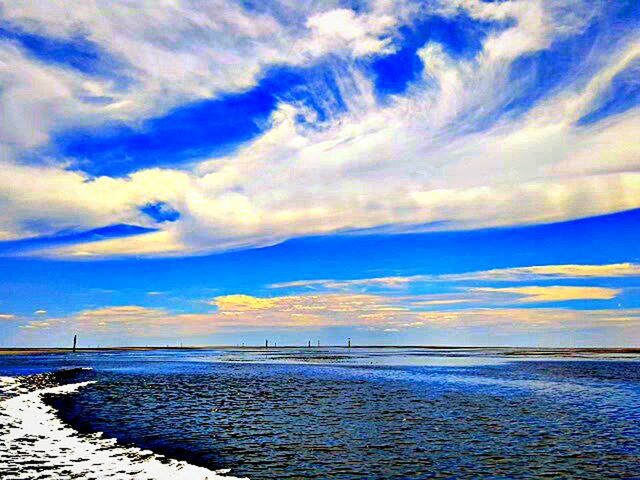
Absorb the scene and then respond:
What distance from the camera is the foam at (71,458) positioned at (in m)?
20.8

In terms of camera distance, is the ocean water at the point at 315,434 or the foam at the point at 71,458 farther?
the ocean water at the point at 315,434

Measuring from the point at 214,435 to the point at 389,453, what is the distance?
979 cm

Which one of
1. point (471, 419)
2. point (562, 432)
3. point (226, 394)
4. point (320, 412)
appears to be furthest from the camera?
point (226, 394)

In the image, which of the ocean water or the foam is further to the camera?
the ocean water

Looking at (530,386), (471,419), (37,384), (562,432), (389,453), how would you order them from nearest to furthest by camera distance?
(389,453) → (562,432) → (471,419) → (37,384) → (530,386)

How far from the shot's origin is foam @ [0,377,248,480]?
20.8 m

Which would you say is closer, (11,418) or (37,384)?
(11,418)

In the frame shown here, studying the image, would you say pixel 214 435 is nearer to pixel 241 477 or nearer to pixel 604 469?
pixel 241 477

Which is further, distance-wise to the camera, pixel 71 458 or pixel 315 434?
pixel 315 434

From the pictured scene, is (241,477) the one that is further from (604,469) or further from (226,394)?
(226,394)

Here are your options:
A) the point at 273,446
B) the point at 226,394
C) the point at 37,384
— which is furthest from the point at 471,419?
the point at 37,384

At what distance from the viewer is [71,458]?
23.3 metres

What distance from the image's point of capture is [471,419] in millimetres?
36312

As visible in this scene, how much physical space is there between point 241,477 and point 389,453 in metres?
8.03
